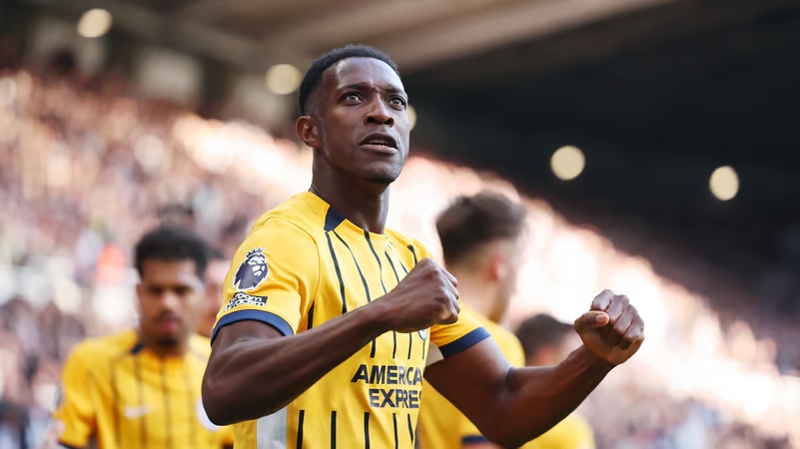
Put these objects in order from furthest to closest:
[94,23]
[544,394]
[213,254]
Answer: [94,23] → [213,254] → [544,394]

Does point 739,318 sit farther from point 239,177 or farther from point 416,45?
point 239,177

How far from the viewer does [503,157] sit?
2078 centimetres

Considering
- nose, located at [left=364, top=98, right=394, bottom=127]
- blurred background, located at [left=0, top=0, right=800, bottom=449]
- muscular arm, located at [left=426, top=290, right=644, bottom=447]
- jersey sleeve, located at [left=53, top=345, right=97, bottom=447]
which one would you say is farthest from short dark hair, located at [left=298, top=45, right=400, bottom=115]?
blurred background, located at [left=0, top=0, right=800, bottom=449]

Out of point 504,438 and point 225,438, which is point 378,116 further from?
point 225,438

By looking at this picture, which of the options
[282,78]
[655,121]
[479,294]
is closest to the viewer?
[479,294]

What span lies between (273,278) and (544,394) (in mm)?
994

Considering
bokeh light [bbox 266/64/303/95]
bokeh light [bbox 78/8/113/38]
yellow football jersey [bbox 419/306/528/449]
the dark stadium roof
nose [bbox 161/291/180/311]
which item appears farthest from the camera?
bokeh light [bbox 266/64/303/95]

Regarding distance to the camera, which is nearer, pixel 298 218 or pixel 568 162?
pixel 298 218

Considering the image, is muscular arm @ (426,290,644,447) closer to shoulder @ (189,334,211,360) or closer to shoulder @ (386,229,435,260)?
shoulder @ (386,229,435,260)

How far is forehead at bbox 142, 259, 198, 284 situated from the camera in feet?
16.0

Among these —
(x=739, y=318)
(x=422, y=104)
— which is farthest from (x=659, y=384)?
(x=422, y=104)

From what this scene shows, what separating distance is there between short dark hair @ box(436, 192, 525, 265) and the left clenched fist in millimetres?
1826

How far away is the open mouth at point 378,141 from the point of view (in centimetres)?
262

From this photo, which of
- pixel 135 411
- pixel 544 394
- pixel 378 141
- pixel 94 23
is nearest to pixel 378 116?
pixel 378 141
